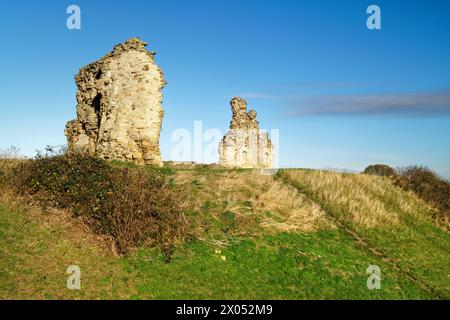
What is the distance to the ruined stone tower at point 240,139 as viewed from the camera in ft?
116

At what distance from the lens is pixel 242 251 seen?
12.4 metres

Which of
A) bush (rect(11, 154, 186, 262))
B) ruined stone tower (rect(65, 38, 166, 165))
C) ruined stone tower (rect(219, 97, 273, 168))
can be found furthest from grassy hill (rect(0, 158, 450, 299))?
ruined stone tower (rect(219, 97, 273, 168))

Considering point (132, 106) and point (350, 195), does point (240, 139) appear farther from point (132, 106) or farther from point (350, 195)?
point (350, 195)

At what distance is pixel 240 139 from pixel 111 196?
2384 centimetres

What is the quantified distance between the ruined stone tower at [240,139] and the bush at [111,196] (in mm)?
21171

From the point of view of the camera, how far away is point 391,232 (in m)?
16.5

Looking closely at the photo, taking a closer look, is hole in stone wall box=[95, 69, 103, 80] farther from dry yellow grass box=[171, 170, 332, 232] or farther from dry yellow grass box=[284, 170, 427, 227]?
dry yellow grass box=[284, 170, 427, 227]

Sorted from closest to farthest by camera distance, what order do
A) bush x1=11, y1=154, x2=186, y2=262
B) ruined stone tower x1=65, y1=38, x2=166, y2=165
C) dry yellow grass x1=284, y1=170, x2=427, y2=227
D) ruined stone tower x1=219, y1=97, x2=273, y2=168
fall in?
bush x1=11, y1=154, x2=186, y2=262 → dry yellow grass x1=284, y1=170, x2=427, y2=227 → ruined stone tower x1=65, y1=38, x2=166, y2=165 → ruined stone tower x1=219, y1=97, x2=273, y2=168

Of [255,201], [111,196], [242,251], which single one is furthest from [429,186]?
[111,196]

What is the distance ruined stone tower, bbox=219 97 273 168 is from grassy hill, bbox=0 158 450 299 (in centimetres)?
1727

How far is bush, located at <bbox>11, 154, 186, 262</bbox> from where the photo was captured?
39.4 ft

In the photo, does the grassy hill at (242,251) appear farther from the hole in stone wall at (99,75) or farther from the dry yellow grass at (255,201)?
the hole in stone wall at (99,75)

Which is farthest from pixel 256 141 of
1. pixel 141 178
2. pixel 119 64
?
pixel 141 178
